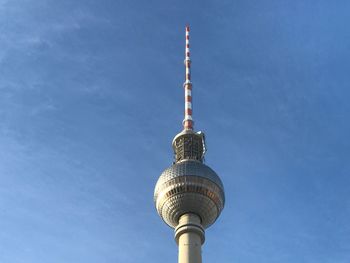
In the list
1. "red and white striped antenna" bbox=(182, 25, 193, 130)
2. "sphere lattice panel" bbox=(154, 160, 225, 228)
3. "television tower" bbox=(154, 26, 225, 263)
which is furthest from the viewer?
"red and white striped antenna" bbox=(182, 25, 193, 130)

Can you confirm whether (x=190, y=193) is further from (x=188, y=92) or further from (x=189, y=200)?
(x=188, y=92)

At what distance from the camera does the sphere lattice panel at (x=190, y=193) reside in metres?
80.1

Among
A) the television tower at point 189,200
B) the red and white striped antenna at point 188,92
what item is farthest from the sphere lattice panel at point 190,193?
the red and white striped antenna at point 188,92

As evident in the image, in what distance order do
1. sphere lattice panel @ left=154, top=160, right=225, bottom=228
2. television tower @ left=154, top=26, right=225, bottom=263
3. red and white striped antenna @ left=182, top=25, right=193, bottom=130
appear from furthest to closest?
red and white striped antenna @ left=182, top=25, right=193, bottom=130
sphere lattice panel @ left=154, top=160, right=225, bottom=228
television tower @ left=154, top=26, right=225, bottom=263

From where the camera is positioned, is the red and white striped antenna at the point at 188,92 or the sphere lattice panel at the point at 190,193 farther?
the red and white striped antenna at the point at 188,92

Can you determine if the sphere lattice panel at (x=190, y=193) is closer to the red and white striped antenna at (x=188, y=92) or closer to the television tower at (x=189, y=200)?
the television tower at (x=189, y=200)

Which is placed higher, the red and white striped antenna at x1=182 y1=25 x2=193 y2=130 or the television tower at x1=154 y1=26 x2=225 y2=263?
the red and white striped antenna at x1=182 y1=25 x2=193 y2=130

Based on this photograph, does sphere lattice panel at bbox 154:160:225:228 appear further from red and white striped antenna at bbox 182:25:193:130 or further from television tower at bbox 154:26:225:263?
red and white striped antenna at bbox 182:25:193:130

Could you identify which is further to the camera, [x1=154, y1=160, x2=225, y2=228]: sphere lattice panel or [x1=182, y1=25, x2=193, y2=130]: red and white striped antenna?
[x1=182, y1=25, x2=193, y2=130]: red and white striped antenna

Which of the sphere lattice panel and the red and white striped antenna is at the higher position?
the red and white striped antenna

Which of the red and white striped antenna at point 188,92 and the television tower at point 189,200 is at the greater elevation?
the red and white striped antenna at point 188,92

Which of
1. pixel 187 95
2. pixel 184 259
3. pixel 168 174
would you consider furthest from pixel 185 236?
pixel 187 95

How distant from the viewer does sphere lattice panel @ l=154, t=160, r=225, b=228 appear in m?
80.1

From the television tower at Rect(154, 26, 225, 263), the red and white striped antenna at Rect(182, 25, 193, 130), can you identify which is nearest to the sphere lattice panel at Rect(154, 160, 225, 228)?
the television tower at Rect(154, 26, 225, 263)
